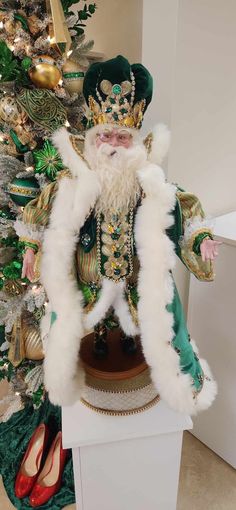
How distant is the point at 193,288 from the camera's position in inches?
48.4

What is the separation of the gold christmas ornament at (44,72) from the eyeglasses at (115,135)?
0.28 metres

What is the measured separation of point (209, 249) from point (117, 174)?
25cm

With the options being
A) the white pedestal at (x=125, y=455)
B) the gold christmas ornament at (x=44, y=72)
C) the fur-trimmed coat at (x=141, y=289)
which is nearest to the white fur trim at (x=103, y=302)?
the fur-trimmed coat at (x=141, y=289)

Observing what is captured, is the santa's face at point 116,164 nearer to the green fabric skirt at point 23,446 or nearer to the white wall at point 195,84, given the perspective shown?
the white wall at point 195,84

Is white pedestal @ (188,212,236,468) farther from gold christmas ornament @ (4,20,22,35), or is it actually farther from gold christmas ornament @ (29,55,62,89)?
gold christmas ornament @ (4,20,22,35)

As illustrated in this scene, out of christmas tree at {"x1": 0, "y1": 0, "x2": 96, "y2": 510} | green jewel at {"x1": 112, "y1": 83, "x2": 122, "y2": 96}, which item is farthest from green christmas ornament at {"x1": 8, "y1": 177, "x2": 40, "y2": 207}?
green jewel at {"x1": 112, "y1": 83, "x2": 122, "y2": 96}

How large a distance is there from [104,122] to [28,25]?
40cm

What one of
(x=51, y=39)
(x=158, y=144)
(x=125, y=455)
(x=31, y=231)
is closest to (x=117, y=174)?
(x=158, y=144)

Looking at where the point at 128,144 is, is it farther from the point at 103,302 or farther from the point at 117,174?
the point at 103,302

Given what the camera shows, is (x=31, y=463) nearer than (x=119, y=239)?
No

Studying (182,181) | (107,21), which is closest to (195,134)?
(182,181)

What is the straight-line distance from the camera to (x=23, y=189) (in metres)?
0.97

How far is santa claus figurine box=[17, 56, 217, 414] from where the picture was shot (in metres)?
Result: 0.75

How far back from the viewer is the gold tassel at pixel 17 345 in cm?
113
